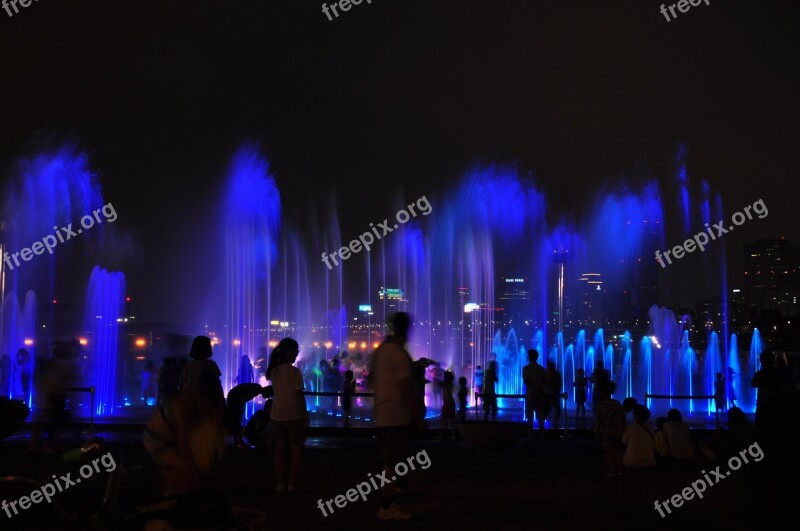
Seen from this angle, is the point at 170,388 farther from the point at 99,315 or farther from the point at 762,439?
the point at 99,315

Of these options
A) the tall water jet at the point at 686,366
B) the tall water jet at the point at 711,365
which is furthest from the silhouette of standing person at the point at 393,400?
the tall water jet at the point at 686,366

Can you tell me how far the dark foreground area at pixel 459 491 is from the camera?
816 centimetres

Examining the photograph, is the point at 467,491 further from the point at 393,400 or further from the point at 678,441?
the point at 678,441

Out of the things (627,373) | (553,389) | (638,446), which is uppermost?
(553,389)

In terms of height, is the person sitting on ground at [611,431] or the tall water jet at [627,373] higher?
the person sitting on ground at [611,431]

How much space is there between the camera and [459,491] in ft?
33.6

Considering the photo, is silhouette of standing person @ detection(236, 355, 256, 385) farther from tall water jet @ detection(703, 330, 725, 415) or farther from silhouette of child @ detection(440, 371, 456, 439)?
tall water jet @ detection(703, 330, 725, 415)

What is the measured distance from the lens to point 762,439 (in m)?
4.16

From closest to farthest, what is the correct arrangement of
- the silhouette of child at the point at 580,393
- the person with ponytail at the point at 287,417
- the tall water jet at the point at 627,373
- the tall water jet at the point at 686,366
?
the person with ponytail at the point at 287,417
the silhouette of child at the point at 580,393
the tall water jet at the point at 686,366
the tall water jet at the point at 627,373

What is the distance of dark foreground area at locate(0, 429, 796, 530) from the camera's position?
26.8ft

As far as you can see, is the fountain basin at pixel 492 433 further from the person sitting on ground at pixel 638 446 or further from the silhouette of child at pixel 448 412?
the silhouette of child at pixel 448 412

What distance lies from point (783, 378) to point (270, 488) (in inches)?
371

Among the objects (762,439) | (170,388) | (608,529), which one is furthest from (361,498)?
(170,388)

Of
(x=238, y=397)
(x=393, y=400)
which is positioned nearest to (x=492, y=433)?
(x=238, y=397)
